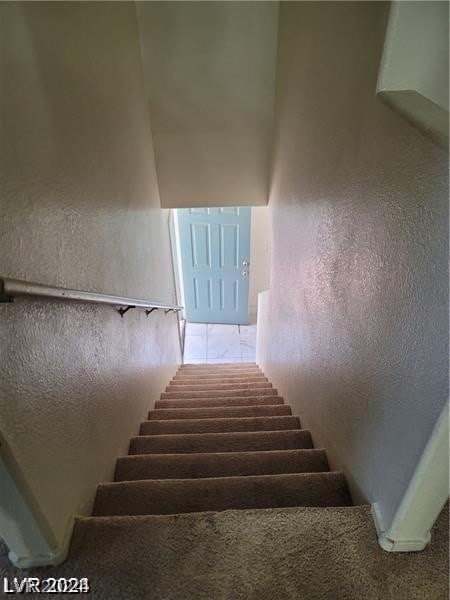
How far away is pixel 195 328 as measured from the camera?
17.5ft

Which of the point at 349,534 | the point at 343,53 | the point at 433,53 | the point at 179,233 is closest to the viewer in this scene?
the point at 433,53

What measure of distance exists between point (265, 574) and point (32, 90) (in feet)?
4.53

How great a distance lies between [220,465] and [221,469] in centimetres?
2

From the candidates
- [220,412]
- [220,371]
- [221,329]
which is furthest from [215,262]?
[220,412]

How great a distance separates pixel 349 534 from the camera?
3.03 feet

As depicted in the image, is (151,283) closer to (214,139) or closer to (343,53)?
(214,139)

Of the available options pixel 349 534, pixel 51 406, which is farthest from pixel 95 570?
pixel 349 534

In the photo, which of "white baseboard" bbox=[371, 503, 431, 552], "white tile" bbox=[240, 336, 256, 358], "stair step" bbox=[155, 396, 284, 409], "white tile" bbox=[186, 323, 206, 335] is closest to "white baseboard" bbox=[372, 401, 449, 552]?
"white baseboard" bbox=[371, 503, 431, 552]

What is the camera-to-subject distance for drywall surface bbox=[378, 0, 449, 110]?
658mm

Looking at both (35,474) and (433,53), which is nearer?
(433,53)

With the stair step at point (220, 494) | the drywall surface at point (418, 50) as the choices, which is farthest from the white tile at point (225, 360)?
the drywall surface at point (418, 50)

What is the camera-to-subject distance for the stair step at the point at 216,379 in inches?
127

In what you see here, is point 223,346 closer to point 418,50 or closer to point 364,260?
point 364,260

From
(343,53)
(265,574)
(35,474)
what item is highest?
(343,53)
